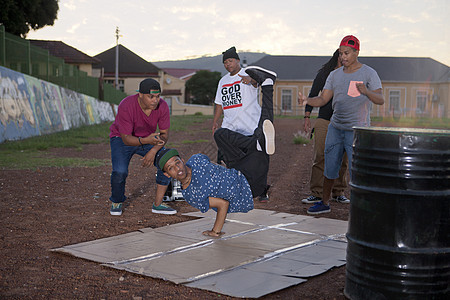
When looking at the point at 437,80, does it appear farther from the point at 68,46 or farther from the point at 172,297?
the point at 172,297

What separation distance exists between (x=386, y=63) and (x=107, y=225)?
58.6 m

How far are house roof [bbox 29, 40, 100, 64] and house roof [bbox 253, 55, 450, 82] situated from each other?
18.2 m

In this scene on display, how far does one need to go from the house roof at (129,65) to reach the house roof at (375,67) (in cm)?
1370

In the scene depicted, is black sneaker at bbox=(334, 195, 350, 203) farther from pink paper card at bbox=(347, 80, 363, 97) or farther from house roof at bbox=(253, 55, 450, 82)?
house roof at bbox=(253, 55, 450, 82)

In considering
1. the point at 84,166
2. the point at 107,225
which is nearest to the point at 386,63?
the point at 84,166

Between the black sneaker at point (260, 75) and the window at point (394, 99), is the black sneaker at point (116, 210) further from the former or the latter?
the window at point (394, 99)

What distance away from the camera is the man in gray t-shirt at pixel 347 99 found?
6.07 m

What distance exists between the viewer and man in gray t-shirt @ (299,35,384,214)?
239 inches

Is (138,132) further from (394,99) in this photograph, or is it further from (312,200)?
(394,99)

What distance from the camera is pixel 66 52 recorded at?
54.2 meters

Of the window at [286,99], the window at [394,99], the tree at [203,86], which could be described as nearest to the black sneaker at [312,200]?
the window at [286,99]

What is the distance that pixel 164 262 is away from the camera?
15.3ft

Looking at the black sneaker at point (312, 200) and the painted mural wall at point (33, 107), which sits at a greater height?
the painted mural wall at point (33, 107)

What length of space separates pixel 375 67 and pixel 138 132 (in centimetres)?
5685
